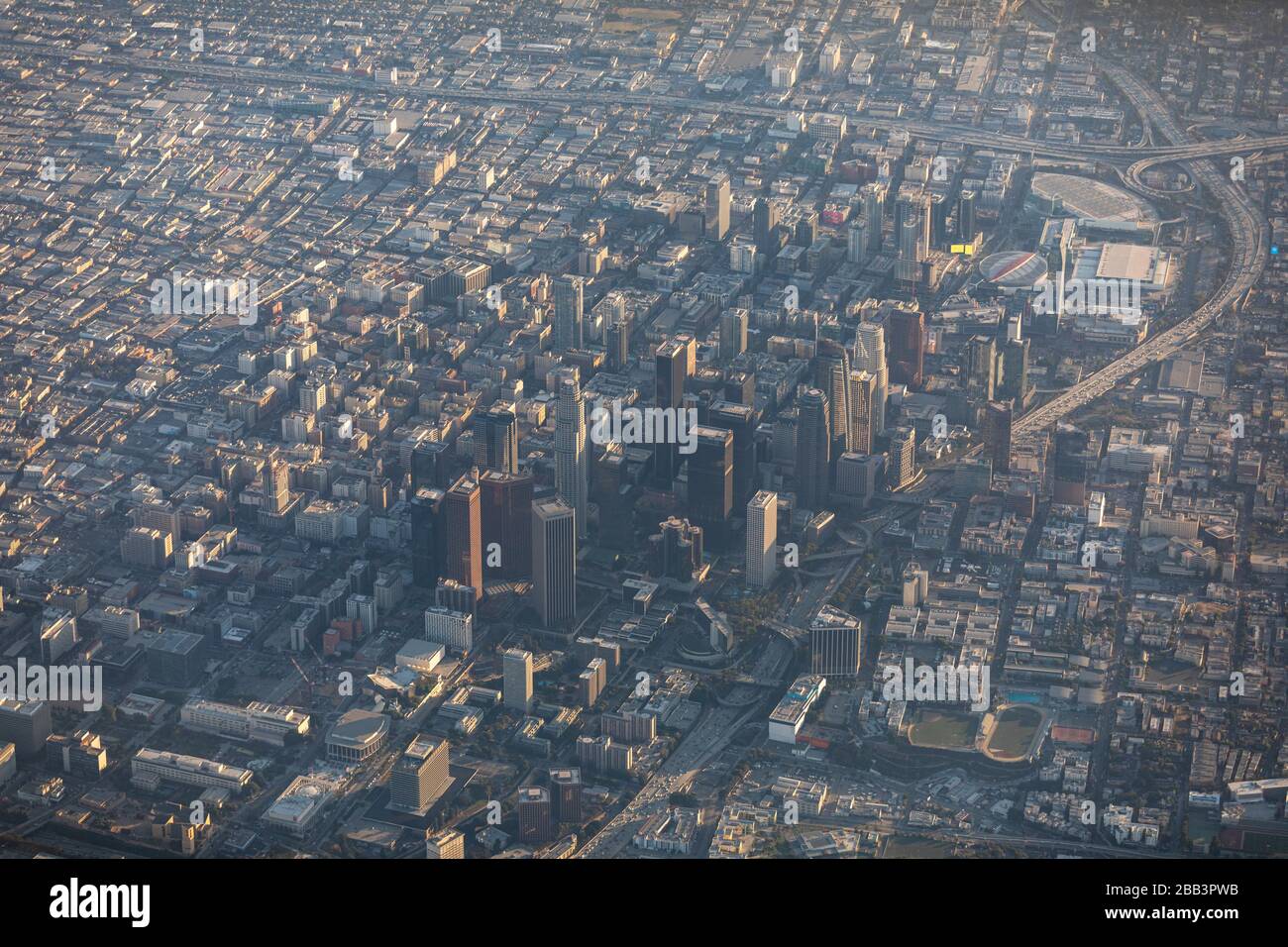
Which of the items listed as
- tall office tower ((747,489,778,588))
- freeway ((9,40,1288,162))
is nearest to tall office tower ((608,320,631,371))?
tall office tower ((747,489,778,588))

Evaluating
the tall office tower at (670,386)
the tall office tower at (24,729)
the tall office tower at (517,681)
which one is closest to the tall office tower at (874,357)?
the tall office tower at (670,386)

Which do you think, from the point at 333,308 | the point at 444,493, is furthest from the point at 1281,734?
the point at 333,308

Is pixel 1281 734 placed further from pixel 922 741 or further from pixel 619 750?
pixel 619 750

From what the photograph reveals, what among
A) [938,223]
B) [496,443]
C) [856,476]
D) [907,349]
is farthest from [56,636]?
[938,223]

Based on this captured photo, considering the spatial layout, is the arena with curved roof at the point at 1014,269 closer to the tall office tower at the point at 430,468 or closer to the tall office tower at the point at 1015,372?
the tall office tower at the point at 1015,372

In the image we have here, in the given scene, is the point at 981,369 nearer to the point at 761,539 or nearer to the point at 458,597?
the point at 761,539

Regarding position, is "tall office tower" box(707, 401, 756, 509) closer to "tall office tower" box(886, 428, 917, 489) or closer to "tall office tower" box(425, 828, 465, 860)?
"tall office tower" box(886, 428, 917, 489)
